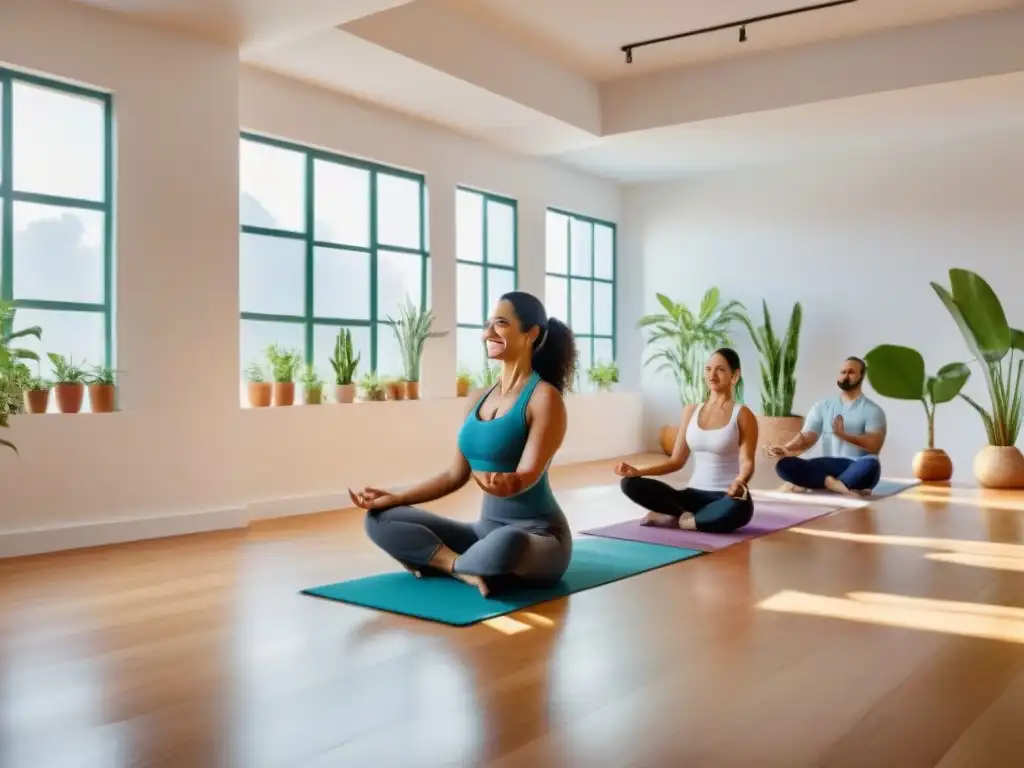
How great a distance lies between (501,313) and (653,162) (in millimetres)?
5925

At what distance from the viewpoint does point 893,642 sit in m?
2.96

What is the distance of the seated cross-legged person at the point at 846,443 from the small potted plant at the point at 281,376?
3.18 meters

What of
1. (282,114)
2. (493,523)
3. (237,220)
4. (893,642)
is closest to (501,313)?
(493,523)

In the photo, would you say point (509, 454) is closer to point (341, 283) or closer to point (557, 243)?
point (341, 283)

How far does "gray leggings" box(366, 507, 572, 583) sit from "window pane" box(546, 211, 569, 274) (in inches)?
234

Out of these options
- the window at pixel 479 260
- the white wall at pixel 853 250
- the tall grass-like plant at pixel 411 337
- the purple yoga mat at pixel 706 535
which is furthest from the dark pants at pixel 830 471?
the window at pixel 479 260

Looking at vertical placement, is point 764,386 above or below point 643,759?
above

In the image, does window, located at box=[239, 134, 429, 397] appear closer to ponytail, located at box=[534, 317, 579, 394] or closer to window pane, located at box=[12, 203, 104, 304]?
window pane, located at box=[12, 203, 104, 304]

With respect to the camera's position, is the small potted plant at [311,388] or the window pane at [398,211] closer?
the small potted plant at [311,388]

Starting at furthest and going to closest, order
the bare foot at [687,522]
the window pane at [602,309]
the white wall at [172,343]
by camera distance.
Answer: the window pane at [602,309] → the bare foot at [687,522] → the white wall at [172,343]

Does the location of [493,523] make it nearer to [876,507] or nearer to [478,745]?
[478,745]

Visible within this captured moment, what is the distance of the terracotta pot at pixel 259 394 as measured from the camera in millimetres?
6039

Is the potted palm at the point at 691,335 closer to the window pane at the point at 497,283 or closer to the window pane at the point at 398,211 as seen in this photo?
the window pane at the point at 497,283

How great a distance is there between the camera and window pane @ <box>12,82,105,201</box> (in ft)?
15.7
